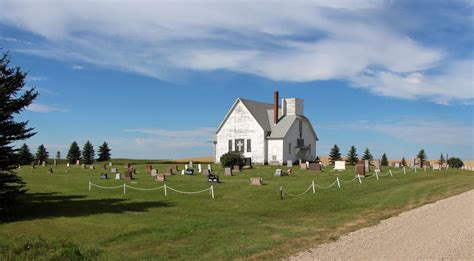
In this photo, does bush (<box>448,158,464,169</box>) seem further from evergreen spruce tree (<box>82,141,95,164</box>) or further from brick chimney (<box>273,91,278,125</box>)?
evergreen spruce tree (<box>82,141,95,164</box>)

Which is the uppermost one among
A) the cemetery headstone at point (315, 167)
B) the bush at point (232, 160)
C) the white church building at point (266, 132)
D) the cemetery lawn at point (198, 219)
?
the white church building at point (266, 132)

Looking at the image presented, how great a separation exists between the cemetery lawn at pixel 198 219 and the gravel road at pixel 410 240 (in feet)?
2.33

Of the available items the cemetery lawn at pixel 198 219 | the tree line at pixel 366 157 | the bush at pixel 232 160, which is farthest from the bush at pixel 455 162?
the cemetery lawn at pixel 198 219

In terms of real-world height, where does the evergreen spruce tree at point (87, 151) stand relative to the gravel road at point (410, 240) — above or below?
above

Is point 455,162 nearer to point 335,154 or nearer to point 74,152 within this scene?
point 335,154

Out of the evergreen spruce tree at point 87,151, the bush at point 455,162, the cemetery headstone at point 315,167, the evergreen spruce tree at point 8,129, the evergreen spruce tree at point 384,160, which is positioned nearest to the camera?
the evergreen spruce tree at point 8,129

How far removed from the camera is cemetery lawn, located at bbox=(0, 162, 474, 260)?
13.7m

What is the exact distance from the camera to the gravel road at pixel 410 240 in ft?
40.7

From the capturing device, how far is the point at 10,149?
24.0 metres

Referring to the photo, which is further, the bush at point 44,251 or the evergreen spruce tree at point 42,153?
the evergreen spruce tree at point 42,153

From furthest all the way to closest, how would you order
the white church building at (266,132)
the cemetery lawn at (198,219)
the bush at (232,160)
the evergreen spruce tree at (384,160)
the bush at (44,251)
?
the evergreen spruce tree at (384,160) < the white church building at (266,132) < the bush at (232,160) < the cemetery lawn at (198,219) < the bush at (44,251)

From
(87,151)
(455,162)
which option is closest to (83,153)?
(87,151)

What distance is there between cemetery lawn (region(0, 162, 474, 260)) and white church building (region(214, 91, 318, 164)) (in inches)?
1020

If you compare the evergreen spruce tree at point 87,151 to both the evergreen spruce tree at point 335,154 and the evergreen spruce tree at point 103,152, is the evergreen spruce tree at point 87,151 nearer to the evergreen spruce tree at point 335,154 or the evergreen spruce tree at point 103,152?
the evergreen spruce tree at point 103,152
